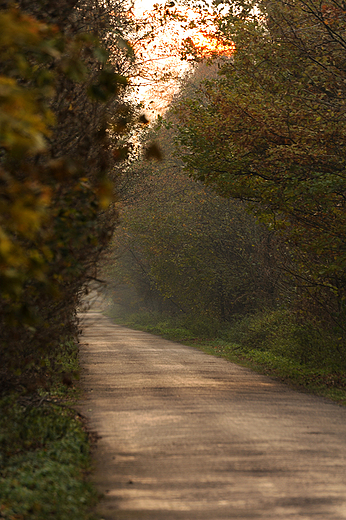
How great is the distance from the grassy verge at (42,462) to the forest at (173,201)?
3 centimetres

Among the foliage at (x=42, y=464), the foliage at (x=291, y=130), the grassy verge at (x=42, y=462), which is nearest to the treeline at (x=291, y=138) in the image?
the foliage at (x=291, y=130)

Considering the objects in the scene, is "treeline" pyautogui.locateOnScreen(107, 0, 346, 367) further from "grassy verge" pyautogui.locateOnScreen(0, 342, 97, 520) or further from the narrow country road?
"grassy verge" pyautogui.locateOnScreen(0, 342, 97, 520)

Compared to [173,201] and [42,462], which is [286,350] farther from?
[173,201]

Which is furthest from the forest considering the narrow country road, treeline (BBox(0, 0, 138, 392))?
the narrow country road

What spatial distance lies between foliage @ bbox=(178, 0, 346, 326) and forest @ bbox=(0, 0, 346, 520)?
0.05 metres

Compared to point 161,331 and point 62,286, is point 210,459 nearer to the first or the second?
point 62,286

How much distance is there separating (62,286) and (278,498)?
14.8ft

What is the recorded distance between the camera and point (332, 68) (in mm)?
16594

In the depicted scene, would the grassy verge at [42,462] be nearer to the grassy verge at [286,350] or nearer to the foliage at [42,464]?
the foliage at [42,464]

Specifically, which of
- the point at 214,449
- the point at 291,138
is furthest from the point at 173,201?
the point at 214,449

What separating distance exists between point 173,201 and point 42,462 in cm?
2950

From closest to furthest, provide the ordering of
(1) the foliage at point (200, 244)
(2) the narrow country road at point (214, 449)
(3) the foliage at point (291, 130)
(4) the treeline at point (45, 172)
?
(4) the treeline at point (45, 172) < (2) the narrow country road at point (214, 449) < (3) the foliage at point (291, 130) < (1) the foliage at point (200, 244)

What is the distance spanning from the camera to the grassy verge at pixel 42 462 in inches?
242

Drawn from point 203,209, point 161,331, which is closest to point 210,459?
point 203,209
